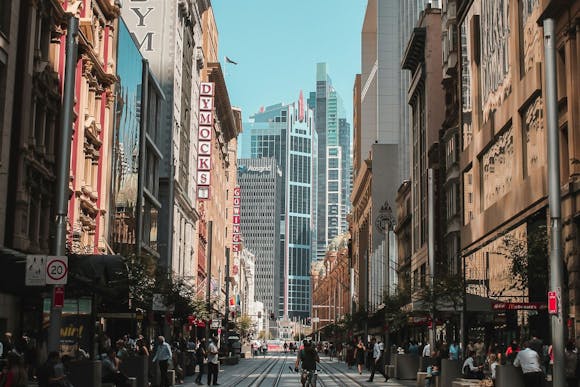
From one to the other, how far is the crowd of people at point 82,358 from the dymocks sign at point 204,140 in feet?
153

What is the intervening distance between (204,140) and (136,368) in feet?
228

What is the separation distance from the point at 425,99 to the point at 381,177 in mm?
52886

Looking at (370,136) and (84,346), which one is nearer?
(84,346)

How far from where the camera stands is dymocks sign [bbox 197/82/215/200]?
318ft

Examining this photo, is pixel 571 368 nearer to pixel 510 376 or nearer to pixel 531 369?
pixel 531 369

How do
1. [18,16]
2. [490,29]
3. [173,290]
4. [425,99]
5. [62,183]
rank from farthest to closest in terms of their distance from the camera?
1. [425,99]
2. [490,29]
3. [173,290]
4. [18,16]
5. [62,183]

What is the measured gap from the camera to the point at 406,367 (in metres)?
45.7

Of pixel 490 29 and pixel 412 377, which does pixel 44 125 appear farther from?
pixel 490 29

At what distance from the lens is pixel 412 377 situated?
1790 inches

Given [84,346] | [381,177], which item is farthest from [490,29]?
[381,177]

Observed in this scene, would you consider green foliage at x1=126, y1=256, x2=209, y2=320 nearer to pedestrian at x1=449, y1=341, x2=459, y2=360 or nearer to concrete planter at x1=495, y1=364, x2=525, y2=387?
pedestrian at x1=449, y1=341, x2=459, y2=360

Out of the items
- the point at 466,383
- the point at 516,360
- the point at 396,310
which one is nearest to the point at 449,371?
the point at 466,383

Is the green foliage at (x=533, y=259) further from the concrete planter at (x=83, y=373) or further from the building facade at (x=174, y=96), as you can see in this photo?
the building facade at (x=174, y=96)

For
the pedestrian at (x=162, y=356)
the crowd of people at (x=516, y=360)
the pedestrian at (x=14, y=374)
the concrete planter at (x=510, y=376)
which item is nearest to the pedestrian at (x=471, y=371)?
the crowd of people at (x=516, y=360)
